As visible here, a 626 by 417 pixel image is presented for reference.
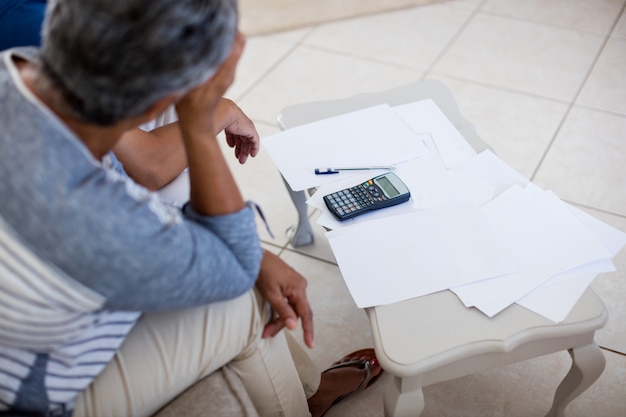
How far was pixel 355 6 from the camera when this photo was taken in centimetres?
293

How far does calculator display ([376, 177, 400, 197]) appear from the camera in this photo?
1.29 m

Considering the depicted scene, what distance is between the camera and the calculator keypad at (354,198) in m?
1.27

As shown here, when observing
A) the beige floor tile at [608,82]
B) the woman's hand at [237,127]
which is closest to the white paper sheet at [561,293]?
the woman's hand at [237,127]

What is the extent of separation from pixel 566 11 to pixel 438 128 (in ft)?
5.57

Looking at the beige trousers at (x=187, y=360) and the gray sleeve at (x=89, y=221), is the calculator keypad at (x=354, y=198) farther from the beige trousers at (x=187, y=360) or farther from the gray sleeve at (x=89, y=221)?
the gray sleeve at (x=89, y=221)

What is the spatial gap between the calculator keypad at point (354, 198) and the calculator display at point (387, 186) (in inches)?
0.5

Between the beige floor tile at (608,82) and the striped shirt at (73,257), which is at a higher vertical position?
the striped shirt at (73,257)

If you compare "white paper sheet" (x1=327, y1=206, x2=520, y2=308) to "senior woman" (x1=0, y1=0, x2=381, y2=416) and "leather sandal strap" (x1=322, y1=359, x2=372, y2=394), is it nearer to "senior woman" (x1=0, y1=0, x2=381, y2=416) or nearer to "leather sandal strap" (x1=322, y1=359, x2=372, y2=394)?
"senior woman" (x1=0, y1=0, x2=381, y2=416)

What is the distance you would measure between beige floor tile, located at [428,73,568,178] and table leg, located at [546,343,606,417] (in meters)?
0.92

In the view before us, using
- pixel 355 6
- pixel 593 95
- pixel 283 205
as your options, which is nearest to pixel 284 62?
pixel 355 6

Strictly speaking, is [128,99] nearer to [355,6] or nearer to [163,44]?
[163,44]

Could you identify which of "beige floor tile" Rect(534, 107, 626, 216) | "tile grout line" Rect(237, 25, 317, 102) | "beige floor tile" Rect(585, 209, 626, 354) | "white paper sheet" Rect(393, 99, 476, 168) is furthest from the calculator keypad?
"tile grout line" Rect(237, 25, 317, 102)

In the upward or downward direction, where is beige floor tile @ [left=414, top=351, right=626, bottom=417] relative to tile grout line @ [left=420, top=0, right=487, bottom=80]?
downward

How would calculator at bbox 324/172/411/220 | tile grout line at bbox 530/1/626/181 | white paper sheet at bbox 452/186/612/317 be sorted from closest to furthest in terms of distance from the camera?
white paper sheet at bbox 452/186/612/317 → calculator at bbox 324/172/411/220 → tile grout line at bbox 530/1/626/181
